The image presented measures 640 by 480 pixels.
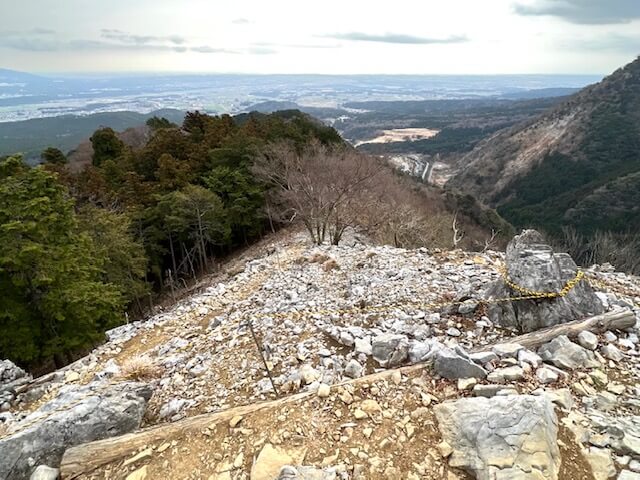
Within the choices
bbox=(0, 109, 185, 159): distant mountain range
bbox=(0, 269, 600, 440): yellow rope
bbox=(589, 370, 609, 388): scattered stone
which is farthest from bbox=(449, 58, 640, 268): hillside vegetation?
bbox=(0, 109, 185, 159): distant mountain range

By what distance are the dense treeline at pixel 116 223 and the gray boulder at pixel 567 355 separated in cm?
1248

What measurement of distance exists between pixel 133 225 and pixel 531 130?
99.1 metres

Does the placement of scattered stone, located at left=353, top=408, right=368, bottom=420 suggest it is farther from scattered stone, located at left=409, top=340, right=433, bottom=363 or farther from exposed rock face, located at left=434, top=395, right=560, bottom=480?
scattered stone, located at left=409, top=340, right=433, bottom=363

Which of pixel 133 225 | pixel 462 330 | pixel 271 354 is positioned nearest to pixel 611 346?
pixel 462 330

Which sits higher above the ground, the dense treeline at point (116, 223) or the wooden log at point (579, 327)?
the wooden log at point (579, 327)

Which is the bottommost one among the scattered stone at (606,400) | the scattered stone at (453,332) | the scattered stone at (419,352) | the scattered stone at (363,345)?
the scattered stone at (363,345)

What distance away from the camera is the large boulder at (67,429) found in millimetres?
5543

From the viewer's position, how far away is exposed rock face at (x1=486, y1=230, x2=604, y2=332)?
276 inches

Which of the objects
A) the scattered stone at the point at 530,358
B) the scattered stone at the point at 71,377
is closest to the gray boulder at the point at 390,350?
the scattered stone at the point at 530,358

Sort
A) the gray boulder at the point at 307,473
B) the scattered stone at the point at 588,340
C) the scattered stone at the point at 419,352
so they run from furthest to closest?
the scattered stone at the point at 419,352 < the scattered stone at the point at 588,340 < the gray boulder at the point at 307,473

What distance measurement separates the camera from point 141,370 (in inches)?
316

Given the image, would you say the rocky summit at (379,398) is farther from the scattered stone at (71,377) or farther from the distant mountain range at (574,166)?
the distant mountain range at (574,166)

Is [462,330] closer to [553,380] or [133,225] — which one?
[553,380]

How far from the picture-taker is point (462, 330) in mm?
7445
